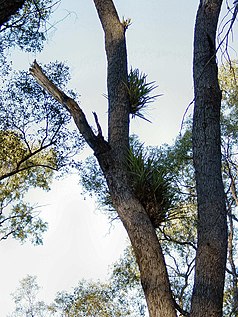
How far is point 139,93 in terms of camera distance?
288 centimetres

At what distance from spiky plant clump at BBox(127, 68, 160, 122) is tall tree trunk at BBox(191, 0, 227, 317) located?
1.41ft

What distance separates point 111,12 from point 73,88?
13.0ft

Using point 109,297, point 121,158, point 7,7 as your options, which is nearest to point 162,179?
point 121,158

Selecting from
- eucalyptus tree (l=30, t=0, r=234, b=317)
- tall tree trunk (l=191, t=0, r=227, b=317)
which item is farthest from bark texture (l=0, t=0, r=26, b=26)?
eucalyptus tree (l=30, t=0, r=234, b=317)

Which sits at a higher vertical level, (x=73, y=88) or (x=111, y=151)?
(x=73, y=88)

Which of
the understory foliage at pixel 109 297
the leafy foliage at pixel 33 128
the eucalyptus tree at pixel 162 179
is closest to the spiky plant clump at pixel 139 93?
the eucalyptus tree at pixel 162 179

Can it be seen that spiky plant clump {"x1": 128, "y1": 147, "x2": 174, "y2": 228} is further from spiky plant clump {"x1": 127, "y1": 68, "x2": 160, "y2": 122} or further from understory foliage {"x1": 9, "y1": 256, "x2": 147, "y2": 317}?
understory foliage {"x1": 9, "y1": 256, "x2": 147, "y2": 317}

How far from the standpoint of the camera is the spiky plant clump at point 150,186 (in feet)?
8.23

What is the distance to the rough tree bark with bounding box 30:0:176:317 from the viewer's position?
221cm

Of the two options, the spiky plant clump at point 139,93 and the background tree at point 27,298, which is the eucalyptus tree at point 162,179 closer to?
the spiky plant clump at point 139,93

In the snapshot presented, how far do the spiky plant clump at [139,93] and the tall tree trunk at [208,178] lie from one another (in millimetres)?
430

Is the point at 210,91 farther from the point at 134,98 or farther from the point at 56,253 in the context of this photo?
the point at 56,253

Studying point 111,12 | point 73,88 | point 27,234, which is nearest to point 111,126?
point 111,12

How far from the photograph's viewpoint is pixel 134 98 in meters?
2.87
